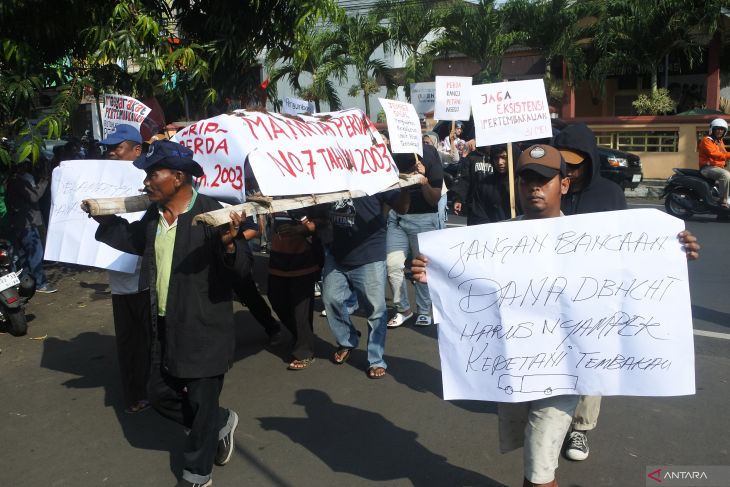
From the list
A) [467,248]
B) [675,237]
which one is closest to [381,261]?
[467,248]

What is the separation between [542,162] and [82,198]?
3159 millimetres

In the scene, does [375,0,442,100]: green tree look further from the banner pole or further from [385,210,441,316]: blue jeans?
the banner pole

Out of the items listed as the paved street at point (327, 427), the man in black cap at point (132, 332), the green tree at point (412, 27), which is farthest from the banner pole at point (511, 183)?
the green tree at point (412, 27)

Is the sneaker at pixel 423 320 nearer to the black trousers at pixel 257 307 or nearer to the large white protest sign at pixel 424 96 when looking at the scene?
the black trousers at pixel 257 307

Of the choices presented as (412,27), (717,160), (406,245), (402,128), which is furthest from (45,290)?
(412,27)

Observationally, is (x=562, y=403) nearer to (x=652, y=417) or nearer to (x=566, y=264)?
(x=566, y=264)

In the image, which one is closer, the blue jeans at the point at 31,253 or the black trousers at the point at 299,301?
the black trousers at the point at 299,301

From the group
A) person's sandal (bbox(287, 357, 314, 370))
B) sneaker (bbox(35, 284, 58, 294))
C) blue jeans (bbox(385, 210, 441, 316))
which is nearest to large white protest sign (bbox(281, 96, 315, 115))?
blue jeans (bbox(385, 210, 441, 316))

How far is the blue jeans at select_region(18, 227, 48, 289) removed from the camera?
8391 mm

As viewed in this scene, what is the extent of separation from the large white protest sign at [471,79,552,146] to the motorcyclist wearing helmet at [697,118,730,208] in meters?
7.51

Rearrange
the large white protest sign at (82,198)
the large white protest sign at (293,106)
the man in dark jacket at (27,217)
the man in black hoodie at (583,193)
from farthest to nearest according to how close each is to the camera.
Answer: the man in dark jacket at (27,217) → the large white protest sign at (293,106) → the large white protest sign at (82,198) → the man in black hoodie at (583,193)

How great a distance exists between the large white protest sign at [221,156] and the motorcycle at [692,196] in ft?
31.3

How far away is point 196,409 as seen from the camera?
12.1 feet

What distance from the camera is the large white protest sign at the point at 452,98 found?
29.5 feet
